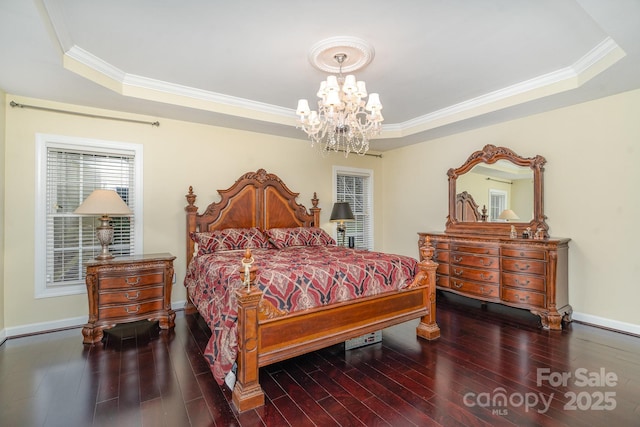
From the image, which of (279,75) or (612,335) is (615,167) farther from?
(279,75)

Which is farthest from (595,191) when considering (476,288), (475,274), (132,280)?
(132,280)


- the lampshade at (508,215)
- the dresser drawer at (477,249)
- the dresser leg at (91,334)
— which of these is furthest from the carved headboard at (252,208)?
the lampshade at (508,215)

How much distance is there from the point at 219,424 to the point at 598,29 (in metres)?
3.93

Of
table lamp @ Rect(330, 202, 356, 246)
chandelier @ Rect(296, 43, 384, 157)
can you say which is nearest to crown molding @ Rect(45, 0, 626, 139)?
chandelier @ Rect(296, 43, 384, 157)

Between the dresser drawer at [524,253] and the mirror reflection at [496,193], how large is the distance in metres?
0.61

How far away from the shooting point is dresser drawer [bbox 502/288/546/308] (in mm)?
3480

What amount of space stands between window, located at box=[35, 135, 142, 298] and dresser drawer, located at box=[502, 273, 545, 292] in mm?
4525

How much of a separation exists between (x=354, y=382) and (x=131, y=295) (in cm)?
240

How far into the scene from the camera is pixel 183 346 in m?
2.96

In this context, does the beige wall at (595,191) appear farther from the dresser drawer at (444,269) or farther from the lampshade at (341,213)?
the lampshade at (341,213)

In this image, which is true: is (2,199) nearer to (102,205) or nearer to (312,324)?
(102,205)

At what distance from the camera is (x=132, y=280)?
321 centimetres

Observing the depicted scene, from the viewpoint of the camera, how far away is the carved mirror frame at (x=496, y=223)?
3.92 m

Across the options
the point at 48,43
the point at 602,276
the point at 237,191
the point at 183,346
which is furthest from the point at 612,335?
the point at 48,43
